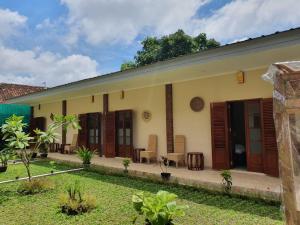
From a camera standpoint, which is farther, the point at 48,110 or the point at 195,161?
the point at 48,110

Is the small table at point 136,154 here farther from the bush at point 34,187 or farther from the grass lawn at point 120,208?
the bush at point 34,187

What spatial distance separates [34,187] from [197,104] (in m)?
5.08

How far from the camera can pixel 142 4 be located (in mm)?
8031

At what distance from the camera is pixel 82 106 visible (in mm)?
12938

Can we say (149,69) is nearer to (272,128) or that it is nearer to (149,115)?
(149,115)

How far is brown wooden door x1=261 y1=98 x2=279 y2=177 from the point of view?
675cm

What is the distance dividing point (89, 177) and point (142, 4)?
5170 mm

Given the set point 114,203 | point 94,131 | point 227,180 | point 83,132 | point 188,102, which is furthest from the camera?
point 83,132

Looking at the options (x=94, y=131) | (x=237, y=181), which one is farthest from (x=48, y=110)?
(x=237, y=181)

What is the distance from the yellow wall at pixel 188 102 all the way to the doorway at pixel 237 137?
0.64 meters

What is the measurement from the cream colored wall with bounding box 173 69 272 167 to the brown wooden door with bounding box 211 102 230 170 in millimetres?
298

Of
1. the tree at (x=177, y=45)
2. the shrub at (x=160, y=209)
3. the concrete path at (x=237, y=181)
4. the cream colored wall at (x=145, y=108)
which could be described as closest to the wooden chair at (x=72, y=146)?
the cream colored wall at (x=145, y=108)

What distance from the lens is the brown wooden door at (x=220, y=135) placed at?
7.76 meters

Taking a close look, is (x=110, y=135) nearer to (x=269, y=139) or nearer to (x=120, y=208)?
(x=269, y=139)
